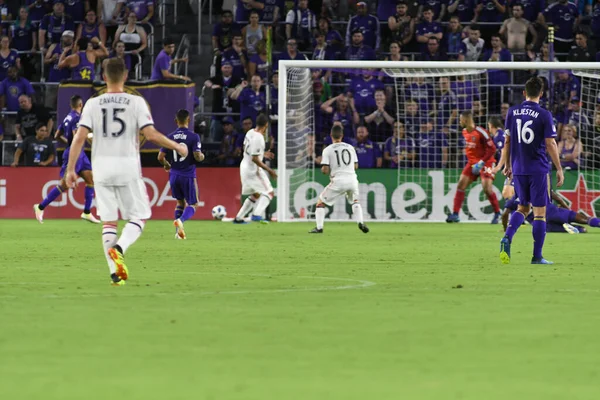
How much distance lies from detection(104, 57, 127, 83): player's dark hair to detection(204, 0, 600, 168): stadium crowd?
16722mm

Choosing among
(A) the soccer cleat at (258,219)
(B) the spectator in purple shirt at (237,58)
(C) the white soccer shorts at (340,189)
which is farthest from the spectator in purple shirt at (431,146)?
(C) the white soccer shorts at (340,189)

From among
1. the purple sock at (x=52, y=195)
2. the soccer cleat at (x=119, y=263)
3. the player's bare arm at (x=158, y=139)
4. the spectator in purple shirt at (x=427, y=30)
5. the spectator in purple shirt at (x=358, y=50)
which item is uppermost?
the spectator in purple shirt at (x=427, y=30)

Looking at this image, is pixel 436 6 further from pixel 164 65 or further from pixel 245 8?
pixel 164 65

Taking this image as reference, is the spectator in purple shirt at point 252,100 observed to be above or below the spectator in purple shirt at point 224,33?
below

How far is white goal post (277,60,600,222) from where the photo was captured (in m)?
26.7

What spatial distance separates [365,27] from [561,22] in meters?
4.78

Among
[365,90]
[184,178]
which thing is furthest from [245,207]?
[365,90]

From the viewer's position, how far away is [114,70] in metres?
11.2

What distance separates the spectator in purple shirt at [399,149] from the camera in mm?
28075

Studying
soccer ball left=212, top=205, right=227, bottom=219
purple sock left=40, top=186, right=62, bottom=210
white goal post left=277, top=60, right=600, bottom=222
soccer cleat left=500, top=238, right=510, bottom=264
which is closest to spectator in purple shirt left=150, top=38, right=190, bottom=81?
white goal post left=277, top=60, right=600, bottom=222

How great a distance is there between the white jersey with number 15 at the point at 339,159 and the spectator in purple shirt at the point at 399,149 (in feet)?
16.7

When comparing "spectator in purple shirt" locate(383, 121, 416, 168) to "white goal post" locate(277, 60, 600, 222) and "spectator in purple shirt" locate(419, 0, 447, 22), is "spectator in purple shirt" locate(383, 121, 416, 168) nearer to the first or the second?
"white goal post" locate(277, 60, 600, 222)

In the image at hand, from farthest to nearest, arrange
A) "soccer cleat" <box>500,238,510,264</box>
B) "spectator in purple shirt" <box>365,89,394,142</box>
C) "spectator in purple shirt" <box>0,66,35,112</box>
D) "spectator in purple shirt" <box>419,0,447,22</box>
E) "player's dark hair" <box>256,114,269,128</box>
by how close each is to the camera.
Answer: "spectator in purple shirt" <box>419,0,447,22</box>, "spectator in purple shirt" <box>0,66,35,112</box>, "spectator in purple shirt" <box>365,89,394,142</box>, "player's dark hair" <box>256,114,269,128</box>, "soccer cleat" <box>500,238,510,264</box>

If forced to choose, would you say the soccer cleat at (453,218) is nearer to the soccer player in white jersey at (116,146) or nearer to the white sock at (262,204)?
the white sock at (262,204)
